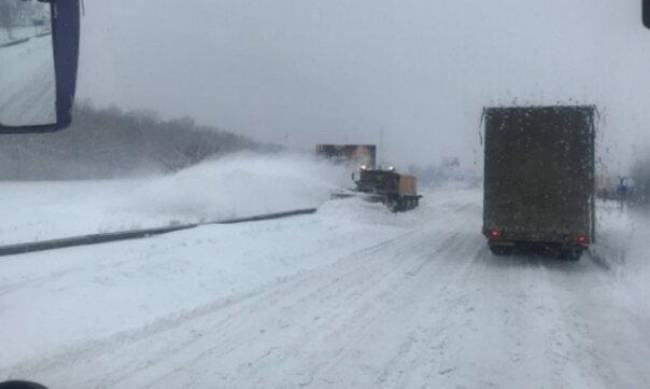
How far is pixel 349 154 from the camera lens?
64625 mm

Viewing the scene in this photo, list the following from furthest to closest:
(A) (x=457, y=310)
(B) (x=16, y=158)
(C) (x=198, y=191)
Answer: (B) (x=16, y=158) → (C) (x=198, y=191) → (A) (x=457, y=310)

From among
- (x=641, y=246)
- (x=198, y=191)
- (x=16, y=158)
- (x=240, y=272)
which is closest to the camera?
(x=240, y=272)

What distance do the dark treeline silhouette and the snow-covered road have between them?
172ft

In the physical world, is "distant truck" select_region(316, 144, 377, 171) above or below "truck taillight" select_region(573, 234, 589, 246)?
above

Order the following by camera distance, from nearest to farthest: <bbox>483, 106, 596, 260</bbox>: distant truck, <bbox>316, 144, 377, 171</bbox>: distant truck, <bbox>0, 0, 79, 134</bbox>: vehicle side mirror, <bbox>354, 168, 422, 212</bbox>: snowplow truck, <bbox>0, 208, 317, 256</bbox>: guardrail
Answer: <bbox>0, 0, 79, 134</bbox>: vehicle side mirror, <bbox>0, 208, 317, 256</bbox>: guardrail, <bbox>483, 106, 596, 260</bbox>: distant truck, <bbox>354, 168, 422, 212</bbox>: snowplow truck, <bbox>316, 144, 377, 171</bbox>: distant truck

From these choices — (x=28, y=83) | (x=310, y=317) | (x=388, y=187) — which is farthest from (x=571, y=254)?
(x=388, y=187)

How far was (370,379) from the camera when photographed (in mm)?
8562

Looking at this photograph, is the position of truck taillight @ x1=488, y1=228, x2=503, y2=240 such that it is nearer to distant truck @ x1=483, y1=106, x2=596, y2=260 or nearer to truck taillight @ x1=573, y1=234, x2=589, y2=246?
distant truck @ x1=483, y1=106, x2=596, y2=260

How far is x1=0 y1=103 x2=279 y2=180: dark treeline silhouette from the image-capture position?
2813 inches

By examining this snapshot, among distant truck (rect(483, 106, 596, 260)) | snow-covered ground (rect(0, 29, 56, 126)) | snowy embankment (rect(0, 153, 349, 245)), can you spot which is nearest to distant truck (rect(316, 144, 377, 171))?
snowy embankment (rect(0, 153, 349, 245))

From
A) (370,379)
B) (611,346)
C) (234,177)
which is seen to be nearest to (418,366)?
(370,379)

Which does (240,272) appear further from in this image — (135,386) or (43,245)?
(135,386)

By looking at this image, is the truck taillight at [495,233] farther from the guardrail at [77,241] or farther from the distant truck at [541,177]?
the guardrail at [77,241]

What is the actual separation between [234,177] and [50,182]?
28.9 metres
